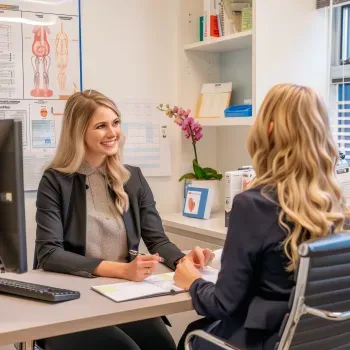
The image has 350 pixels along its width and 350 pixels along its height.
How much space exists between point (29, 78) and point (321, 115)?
1865 millimetres

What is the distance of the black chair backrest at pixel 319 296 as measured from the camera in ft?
4.49

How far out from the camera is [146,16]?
337 cm

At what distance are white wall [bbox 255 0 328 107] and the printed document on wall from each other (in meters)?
0.73

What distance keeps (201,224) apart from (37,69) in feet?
3.81

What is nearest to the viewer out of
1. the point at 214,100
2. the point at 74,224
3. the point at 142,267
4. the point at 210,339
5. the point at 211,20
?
the point at 210,339

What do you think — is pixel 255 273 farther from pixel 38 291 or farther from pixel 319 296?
pixel 38 291

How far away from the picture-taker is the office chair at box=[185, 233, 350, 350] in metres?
1.37

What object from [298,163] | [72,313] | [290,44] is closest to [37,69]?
[290,44]

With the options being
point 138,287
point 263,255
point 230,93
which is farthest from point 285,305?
point 230,93

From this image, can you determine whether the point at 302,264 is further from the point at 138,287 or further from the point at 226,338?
the point at 138,287

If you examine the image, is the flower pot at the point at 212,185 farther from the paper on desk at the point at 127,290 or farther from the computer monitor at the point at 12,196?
the computer monitor at the point at 12,196

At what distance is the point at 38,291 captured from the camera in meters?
1.73

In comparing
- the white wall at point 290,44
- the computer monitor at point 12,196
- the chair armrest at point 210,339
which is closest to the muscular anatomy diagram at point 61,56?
the white wall at point 290,44

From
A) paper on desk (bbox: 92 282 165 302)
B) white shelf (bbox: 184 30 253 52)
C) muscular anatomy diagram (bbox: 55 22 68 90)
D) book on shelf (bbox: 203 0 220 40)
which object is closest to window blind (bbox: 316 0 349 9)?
white shelf (bbox: 184 30 253 52)
